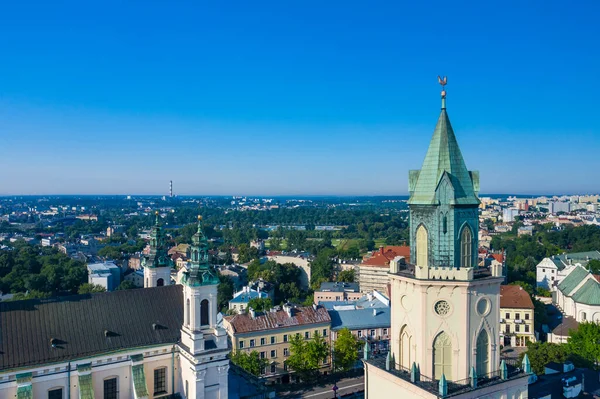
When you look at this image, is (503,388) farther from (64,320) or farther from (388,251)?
(388,251)

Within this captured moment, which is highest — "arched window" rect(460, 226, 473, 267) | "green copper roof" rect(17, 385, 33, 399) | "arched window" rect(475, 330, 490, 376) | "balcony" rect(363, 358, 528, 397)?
"arched window" rect(460, 226, 473, 267)

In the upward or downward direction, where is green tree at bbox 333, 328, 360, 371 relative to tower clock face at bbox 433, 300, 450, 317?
downward

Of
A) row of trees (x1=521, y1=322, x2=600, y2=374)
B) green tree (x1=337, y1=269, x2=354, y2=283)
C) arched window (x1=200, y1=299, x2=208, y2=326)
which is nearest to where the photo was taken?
arched window (x1=200, y1=299, x2=208, y2=326)

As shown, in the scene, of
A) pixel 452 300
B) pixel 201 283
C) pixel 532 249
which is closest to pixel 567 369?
pixel 452 300

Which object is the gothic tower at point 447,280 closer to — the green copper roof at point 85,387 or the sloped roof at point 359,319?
the green copper roof at point 85,387

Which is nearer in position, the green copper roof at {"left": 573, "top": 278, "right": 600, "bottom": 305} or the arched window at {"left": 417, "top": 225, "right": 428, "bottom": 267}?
the arched window at {"left": 417, "top": 225, "right": 428, "bottom": 267}

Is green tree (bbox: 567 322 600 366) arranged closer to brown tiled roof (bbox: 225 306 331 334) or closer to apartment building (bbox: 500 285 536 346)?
apartment building (bbox: 500 285 536 346)

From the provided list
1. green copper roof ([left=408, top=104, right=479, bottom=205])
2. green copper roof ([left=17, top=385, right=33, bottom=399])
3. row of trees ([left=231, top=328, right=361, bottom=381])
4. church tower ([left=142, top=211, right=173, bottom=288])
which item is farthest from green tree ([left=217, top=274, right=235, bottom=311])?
green copper roof ([left=408, top=104, right=479, bottom=205])

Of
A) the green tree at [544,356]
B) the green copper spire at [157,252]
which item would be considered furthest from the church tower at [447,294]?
the green tree at [544,356]

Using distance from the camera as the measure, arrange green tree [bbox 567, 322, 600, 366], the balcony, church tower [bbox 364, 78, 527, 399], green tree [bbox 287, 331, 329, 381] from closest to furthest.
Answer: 1. the balcony
2. church tower [bbox 364, 78, 527, 399]
3. green tree [bbox 567, 322, 600, 366]
4. green tree [bbox 287, 331, 329, 381]
